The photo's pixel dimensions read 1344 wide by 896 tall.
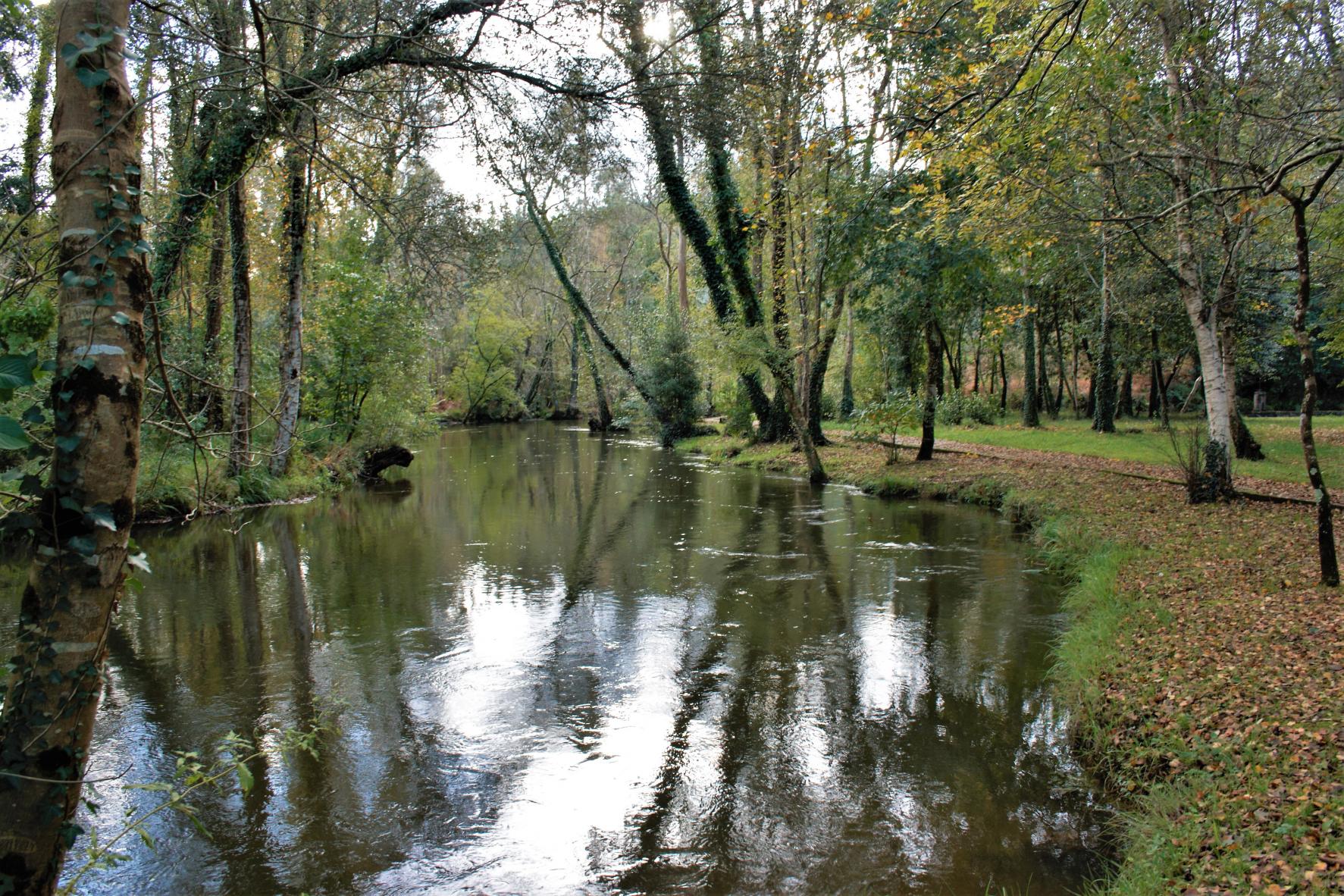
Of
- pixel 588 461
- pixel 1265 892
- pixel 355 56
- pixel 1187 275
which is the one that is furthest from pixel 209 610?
pixel 588 461

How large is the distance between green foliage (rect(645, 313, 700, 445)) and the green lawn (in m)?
9.64

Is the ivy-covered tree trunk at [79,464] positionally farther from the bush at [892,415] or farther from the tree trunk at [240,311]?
the bush at [892,415]

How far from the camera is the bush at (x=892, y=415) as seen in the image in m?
17.2

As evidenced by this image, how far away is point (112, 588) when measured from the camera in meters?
2.30

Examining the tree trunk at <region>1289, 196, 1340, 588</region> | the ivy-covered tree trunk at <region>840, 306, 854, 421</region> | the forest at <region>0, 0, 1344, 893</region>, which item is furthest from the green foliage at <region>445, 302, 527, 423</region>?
the tree trunk at <region>1289, 196, 1340, 588</region>

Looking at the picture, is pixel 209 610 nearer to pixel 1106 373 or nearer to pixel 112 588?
pixel 112 588

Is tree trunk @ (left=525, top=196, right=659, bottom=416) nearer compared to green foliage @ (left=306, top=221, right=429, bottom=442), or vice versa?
green foliage @ (left=306, top=221, right=429, bottom=442)

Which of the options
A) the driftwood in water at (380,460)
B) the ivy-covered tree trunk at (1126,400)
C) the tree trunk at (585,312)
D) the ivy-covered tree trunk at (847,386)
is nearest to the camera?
the driftwood in water at (380,460)

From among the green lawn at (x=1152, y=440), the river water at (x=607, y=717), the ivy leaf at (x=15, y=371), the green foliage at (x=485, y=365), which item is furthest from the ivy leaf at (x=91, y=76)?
the green foliage at (x=485, y=365)

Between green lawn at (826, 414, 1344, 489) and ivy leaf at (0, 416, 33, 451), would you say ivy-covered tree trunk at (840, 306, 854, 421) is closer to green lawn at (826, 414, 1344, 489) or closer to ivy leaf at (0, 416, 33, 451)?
green lawn at (826, 414, 1344, 489)

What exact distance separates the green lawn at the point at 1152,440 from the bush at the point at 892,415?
2.25 feet

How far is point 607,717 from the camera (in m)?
6.06

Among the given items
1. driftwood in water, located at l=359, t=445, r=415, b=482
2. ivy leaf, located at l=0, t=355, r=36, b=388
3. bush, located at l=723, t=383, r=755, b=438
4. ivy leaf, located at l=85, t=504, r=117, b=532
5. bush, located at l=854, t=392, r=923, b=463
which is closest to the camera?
ivy leaf, located at l=0, t=355, r=36, b=388

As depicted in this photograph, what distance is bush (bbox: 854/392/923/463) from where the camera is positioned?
1725cm
